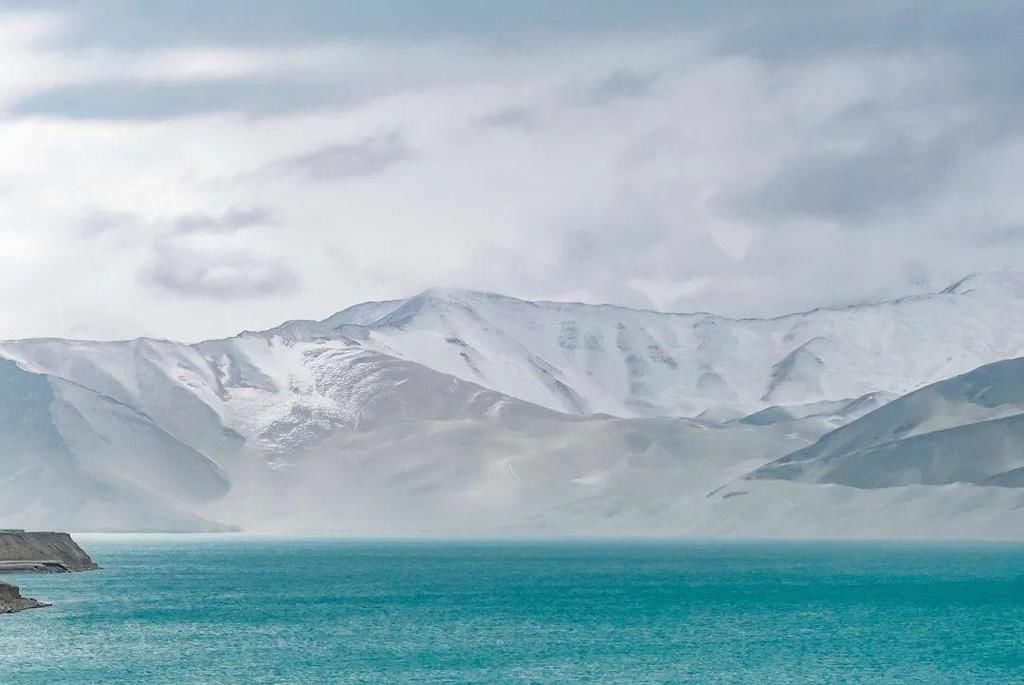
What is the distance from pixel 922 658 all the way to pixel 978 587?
81323mm

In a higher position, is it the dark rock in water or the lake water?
the dark rock in water

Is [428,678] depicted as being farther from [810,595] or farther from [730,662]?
[810,595]

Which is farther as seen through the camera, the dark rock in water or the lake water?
the dark rock in water

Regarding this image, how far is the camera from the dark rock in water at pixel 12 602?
142 meters

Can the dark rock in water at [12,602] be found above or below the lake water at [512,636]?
above

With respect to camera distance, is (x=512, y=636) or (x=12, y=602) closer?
(x=512, y=636)

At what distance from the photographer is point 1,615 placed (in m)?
140

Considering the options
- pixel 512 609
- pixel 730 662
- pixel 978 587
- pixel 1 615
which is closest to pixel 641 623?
pixel 512 609

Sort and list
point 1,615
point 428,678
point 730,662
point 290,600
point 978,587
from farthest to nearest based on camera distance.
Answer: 1. point 978,587
2. point 290,600
3. point 1,615
4. point 730,662
5. point 428,678

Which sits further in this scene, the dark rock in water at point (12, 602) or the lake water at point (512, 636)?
the dark rock in water at point (12, 602)

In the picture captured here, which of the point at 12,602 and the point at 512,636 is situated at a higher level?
the point at 12,602

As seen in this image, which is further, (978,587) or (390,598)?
(978,587)

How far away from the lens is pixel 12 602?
144 metres

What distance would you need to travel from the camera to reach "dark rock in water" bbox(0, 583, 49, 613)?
141875 mm
